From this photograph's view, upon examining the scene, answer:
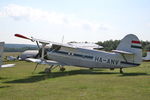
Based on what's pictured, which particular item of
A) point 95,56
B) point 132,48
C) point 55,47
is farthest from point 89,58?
point 132,48

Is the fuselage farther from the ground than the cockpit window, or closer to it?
closer to it

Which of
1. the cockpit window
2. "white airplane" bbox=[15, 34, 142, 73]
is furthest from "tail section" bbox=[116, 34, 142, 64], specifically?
the cockpit window

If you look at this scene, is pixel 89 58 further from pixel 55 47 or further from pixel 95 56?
pixel 55 47

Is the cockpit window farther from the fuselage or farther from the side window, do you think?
the fuselage

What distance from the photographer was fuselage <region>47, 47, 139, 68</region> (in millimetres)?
16016

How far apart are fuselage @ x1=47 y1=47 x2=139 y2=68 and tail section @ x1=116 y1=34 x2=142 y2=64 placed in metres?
0.09

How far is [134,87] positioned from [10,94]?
188 inches

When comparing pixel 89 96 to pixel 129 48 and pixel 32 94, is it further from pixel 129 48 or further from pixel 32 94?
pixel 129 48

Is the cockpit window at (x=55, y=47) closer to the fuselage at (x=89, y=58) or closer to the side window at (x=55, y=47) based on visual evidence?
the side window at (x=55, y=47)

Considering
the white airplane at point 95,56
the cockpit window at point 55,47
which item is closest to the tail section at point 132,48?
the white airplane at point 95,56

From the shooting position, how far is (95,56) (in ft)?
55.6

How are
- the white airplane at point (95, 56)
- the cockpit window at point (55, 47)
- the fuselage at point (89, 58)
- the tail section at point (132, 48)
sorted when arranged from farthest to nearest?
the cockpit window at point (55, 47) < the fuselage at point (89, 58) < the white airplane at point (95, 56) < the tail section at point (132, 48)

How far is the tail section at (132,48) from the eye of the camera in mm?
15516

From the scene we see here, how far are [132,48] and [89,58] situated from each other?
3141 mm
